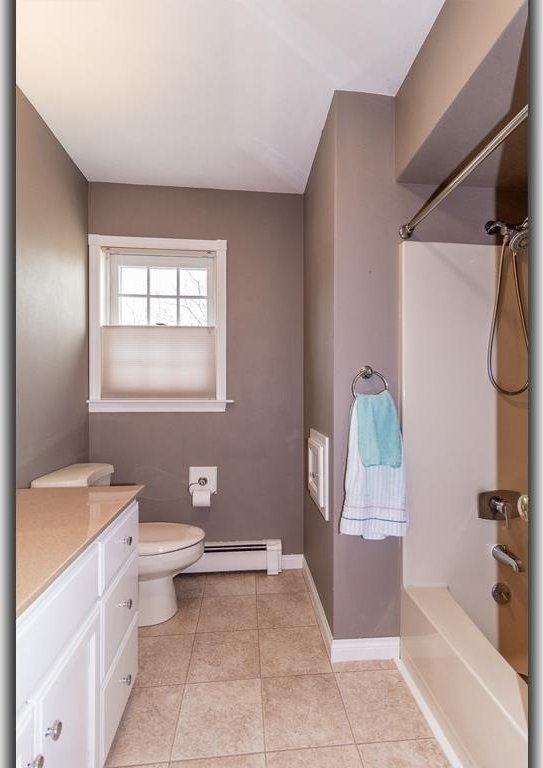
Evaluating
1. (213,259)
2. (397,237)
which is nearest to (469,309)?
(397,237)

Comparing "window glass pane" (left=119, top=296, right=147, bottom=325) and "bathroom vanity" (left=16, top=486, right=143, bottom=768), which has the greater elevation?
"window glass pane" (left=119, top=296, right=147, bottom=325)

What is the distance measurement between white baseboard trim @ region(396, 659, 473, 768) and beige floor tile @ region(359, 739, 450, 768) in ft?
0.06

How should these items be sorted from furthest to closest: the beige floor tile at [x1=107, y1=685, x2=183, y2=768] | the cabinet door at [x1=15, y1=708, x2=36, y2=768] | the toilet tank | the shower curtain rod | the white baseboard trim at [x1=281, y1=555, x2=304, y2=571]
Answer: the white baseboard trim at [x1=281, y1=555, x2=304, y2=571]
the toilet tank
the beige floor tile at [x1=107, y1=685, x2=183, y2=768]
the shower curtain rod
the cabinet door at [x1=15, y1=708, x2=36, y2=768]

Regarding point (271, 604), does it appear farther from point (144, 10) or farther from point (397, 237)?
point (144, 10)

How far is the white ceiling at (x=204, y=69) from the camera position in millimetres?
1356

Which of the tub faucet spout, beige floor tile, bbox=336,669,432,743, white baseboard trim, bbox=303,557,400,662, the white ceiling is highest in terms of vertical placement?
the white ceiling

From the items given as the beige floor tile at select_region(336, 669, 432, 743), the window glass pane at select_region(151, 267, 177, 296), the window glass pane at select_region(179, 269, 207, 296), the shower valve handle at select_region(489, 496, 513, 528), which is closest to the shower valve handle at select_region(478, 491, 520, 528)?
the shower valve handle at select_region(489, 496, 513, 528)

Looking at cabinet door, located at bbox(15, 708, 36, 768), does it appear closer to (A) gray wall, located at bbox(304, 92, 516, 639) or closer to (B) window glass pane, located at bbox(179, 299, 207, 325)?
(A) gray wall, located at bbox(304, 92, 516, 639)

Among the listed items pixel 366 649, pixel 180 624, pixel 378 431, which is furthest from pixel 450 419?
pixel 180 624

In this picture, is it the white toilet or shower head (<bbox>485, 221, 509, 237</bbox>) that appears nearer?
shower head (<bbox>485, 221, 509, 237</bbox>)

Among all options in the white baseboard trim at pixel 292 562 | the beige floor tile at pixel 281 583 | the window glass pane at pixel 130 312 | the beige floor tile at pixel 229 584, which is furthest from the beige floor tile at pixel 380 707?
the window glass pane at pixel 130 312

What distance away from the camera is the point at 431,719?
4.53 ft

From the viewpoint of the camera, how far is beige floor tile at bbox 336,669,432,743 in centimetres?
134

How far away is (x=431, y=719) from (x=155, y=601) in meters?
1.33
